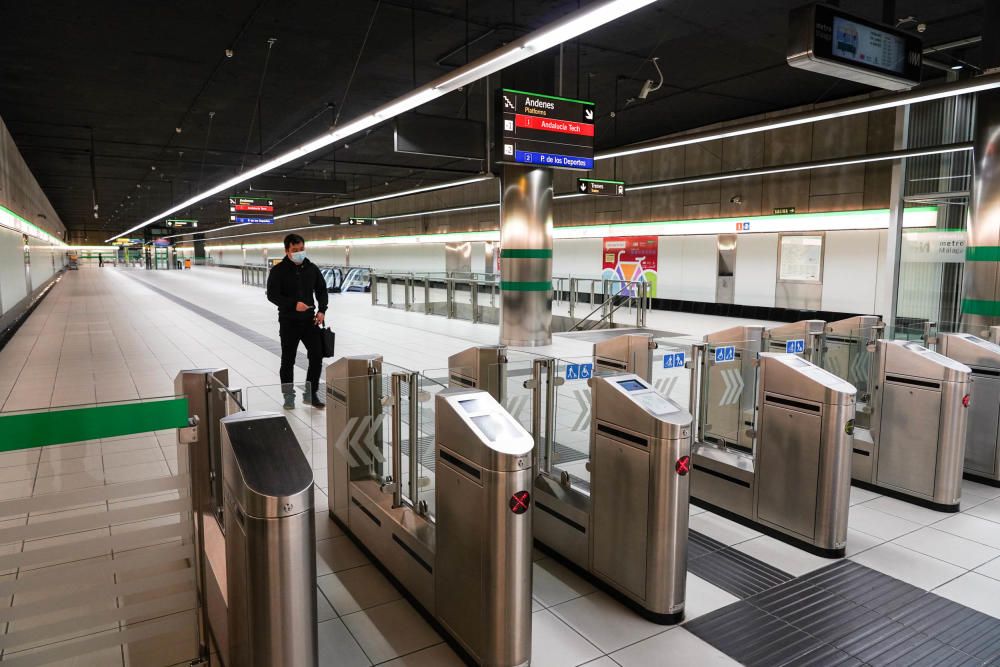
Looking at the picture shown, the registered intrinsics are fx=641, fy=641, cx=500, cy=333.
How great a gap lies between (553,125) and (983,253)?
443 centimetres

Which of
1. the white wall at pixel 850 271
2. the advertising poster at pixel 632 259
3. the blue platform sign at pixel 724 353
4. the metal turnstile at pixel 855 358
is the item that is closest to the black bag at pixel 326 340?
the blue platform sign at pixel 724 353

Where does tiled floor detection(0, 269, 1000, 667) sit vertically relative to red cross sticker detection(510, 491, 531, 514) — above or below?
below

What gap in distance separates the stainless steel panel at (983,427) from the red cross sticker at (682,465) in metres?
3.10

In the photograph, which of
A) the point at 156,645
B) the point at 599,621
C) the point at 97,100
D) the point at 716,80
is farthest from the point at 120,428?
the point at 97,100

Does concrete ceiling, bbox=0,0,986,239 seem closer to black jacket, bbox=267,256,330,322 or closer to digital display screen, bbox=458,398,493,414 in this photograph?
black jacket, bbox=267,256,330,322

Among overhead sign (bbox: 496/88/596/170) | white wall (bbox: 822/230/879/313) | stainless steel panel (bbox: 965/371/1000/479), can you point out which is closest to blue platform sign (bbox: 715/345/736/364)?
stainless steel panel (bbox: 965/371/1000/479)

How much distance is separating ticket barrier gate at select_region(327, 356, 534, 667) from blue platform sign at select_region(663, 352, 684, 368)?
1721 millimetres

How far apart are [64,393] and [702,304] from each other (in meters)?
12.1

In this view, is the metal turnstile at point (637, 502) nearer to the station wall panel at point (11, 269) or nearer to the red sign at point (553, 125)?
the red sign at point (553, 125)

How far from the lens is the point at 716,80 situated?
9719 millimetres

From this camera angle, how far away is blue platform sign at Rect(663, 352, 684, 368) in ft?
12.6

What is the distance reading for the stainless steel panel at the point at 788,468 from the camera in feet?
10.5

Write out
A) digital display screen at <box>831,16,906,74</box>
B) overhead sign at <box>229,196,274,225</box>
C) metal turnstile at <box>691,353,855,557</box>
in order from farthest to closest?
overhead sign at <box>229,196,274,225</box>, digital display screen at <box>831,16,906,74</box>, metal turnstile at <box>691,353,855,557</box>

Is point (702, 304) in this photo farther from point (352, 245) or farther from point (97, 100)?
point (352, 245)
